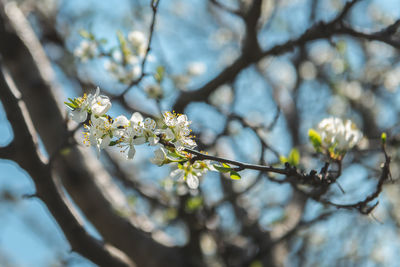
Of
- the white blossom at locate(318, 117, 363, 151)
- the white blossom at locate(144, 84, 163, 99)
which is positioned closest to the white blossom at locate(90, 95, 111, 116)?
the white blossom at locate(318, 117, 363, 151)

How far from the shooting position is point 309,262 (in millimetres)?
4027

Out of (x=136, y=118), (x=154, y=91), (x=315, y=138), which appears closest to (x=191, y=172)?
(x=136, y=118)

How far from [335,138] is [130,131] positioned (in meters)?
0.91

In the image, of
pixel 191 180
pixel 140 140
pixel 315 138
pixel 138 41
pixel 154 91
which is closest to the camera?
pixel 140 140

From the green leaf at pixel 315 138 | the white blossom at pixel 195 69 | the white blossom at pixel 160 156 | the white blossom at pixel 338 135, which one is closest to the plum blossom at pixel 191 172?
the white blossom at pixel 160 156

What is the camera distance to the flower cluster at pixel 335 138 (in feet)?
4.93

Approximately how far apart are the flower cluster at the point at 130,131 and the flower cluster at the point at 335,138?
0.61 meters

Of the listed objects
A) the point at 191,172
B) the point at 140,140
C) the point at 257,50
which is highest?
the point at 257,50

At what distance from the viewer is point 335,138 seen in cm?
153

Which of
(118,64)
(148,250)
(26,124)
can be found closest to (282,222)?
(148,250)

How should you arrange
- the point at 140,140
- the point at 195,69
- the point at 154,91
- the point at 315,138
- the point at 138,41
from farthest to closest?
the point at 195,69, the point at 154,91, the point at 138,41, the point at 315,138, the point at 140,140

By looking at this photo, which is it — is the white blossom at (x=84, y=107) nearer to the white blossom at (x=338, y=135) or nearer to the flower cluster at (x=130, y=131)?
the flower cluster at (x=130, y=131)

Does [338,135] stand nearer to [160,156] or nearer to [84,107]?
[160,156]

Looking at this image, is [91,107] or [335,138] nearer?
[91,107]
